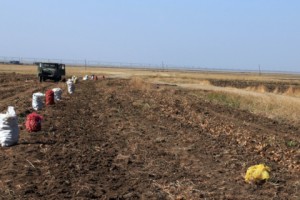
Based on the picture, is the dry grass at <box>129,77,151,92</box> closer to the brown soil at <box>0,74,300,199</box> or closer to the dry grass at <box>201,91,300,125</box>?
the dry grass at <box>201,91,300,125</box>

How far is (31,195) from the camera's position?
6.74m

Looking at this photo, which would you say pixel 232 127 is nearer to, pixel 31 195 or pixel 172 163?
pixel 172 163

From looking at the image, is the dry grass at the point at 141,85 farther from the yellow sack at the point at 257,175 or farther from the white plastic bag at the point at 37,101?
the yellow sack at the point at 257,175

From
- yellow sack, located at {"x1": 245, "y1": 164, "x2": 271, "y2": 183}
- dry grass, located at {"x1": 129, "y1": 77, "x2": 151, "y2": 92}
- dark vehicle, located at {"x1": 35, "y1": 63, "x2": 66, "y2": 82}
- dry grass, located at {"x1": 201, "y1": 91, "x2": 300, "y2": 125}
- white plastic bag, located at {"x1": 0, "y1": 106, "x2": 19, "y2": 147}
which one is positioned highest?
dark vehicle, located at {"x1": 35, "y1": 63, "x2": 66, "y2": 82}

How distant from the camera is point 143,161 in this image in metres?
9.44

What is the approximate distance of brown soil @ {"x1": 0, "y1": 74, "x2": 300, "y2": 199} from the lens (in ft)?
23.6

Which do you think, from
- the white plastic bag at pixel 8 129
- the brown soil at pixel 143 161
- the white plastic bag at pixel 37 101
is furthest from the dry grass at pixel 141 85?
the white plastic bag at pixel 8 129

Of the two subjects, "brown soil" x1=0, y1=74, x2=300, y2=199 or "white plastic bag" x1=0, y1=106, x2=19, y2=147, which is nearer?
"brown soil" x1=0, y1=74, x2=300, y2=199

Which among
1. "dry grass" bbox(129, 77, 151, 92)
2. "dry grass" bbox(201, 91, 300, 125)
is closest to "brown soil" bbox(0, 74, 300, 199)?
"dry grass" bbox(201, 91, 300, 125)

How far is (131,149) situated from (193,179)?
2919mm

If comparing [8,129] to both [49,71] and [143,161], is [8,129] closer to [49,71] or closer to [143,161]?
[143,161]

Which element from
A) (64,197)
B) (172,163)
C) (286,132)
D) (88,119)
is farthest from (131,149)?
(286,132)

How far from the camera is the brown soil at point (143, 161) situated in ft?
23.6

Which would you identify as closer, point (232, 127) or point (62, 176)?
point (62, 176)
